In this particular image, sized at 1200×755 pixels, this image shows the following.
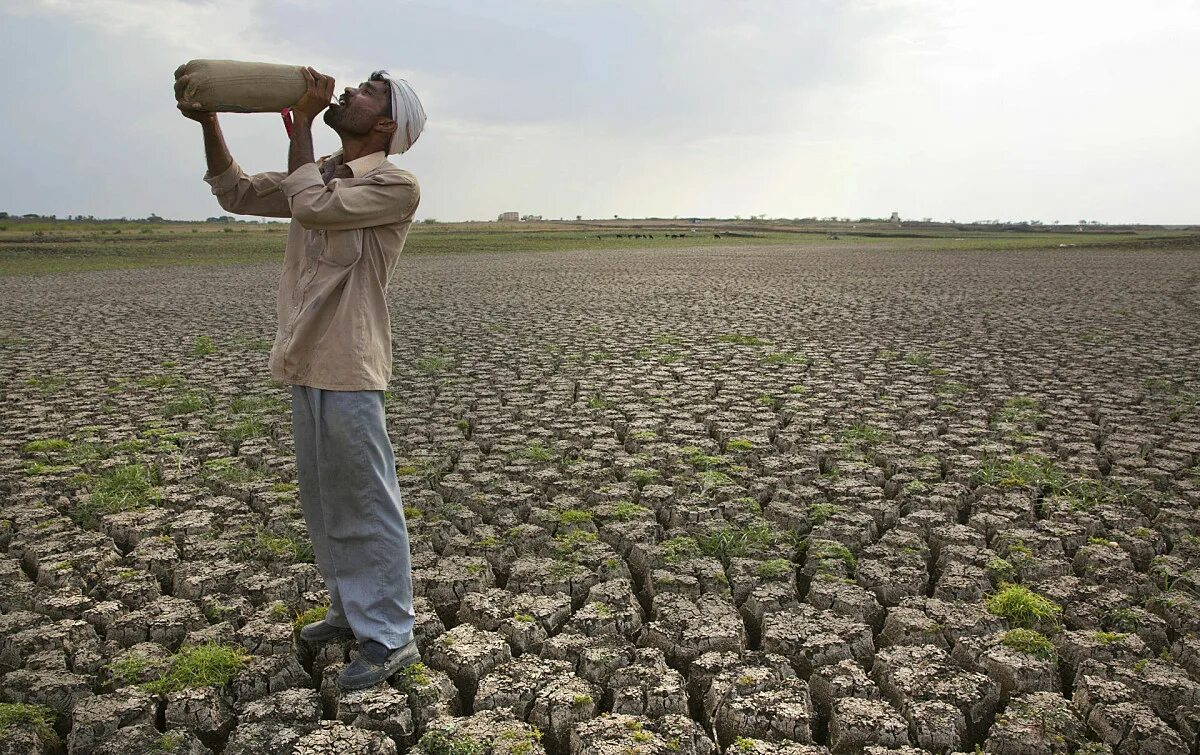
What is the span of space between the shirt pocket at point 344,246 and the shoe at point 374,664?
108 cm

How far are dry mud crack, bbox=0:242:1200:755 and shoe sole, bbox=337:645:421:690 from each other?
0.05m

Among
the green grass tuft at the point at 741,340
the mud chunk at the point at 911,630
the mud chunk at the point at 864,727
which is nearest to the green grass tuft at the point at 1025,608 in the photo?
the mud chunk at the point at 911,630

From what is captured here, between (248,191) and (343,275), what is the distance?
1.58ft

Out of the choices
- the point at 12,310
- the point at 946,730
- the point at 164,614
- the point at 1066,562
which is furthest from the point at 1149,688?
the point at 12,310

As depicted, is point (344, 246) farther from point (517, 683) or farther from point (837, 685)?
point (837, 685)

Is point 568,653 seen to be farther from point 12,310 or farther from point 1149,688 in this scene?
point 12,310

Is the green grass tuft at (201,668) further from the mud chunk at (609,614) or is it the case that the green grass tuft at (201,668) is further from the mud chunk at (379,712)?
the mud chunk at (609,614)

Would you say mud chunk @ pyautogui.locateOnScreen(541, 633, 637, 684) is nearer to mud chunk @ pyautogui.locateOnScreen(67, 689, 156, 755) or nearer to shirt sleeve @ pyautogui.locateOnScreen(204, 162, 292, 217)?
mud chunk @ pyautogui.locateOnScreen(67, 689, 156, 755)

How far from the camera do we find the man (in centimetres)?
238

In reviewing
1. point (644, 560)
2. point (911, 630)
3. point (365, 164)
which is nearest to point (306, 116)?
point (365, 164)

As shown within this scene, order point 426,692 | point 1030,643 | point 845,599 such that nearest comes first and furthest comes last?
1. point 426,692
2. point 1030,643
3. point 845,599

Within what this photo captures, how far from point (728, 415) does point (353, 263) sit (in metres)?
3.70

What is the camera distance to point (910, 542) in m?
3.46

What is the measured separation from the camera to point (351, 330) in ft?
7.90
